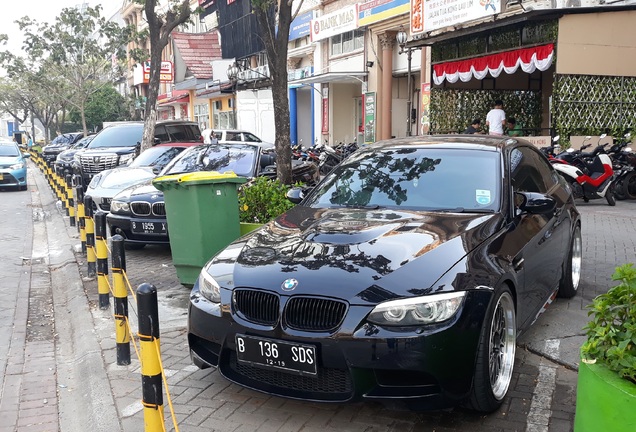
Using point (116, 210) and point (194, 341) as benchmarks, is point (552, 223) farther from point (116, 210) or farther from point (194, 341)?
point (116, 210)

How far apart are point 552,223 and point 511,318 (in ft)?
4.84

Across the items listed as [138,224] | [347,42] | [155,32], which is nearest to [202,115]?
[347,42]

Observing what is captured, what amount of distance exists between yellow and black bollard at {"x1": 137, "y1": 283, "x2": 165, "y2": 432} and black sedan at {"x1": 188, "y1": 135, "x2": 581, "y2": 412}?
643 millimetres

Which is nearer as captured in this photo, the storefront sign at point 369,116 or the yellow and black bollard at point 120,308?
the yellow and black bollard at point 120,308

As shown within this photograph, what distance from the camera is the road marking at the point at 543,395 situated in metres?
3.68

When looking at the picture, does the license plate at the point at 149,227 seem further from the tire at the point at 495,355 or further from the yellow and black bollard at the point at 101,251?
the tire at the point at 495,355

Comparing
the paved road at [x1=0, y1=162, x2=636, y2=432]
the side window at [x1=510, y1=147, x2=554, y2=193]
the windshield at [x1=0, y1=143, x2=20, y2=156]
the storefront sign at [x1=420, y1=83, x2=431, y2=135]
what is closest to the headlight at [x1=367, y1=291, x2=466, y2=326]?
the paved road at [x1=0, y1=162, x2=636, y2=432]

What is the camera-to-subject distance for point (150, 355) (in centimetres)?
305

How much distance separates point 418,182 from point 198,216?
2.29 meters

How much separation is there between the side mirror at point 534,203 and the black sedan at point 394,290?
1 centimetres

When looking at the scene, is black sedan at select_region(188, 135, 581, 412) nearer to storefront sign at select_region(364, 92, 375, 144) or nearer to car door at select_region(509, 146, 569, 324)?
car door at select_region(509, 146, 569, 324)

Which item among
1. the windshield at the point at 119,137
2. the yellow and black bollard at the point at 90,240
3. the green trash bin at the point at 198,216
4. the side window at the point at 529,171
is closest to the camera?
the side window at the point at 529,171

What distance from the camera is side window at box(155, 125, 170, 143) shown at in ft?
59.3

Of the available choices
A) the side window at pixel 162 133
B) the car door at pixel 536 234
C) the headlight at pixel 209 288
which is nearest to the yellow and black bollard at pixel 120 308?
the headlight at pixel 209 288
